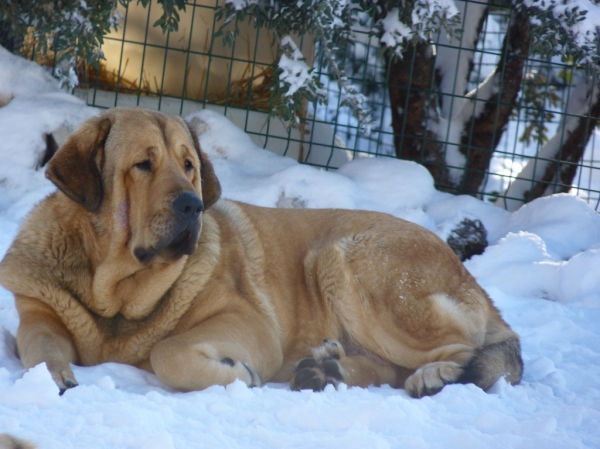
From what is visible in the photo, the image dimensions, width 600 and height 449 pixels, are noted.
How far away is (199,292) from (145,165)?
0.65 meters

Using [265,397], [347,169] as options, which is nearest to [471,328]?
[265,397]

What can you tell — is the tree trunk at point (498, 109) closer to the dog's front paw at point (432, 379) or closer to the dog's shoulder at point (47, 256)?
the dog's front paw at point (432, 379)

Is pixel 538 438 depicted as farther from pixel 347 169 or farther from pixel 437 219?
pixel 347 169

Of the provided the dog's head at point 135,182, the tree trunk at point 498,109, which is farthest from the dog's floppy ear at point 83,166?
the tree trunk at point 498,109

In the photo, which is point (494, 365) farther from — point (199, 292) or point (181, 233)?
point (181, 233)

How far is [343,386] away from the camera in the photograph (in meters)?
2.72

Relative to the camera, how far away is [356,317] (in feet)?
11.2

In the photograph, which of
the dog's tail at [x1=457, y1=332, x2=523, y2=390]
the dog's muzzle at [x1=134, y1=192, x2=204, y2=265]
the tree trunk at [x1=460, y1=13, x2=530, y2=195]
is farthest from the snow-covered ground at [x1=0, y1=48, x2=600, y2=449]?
the tree trunk at [x1=460, y1=13, x2=530, y2=195]

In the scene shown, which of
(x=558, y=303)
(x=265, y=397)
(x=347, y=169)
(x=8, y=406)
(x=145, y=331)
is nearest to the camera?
(x=8, y=406)

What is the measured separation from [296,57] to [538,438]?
3832 mm

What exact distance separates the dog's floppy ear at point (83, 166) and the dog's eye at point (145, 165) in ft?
0.61

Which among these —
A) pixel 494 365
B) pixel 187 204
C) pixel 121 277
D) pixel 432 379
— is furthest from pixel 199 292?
pixel 494 365

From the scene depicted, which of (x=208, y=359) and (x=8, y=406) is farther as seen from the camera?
(x=208, y=359)

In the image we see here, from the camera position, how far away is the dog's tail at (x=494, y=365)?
2.90 metres
